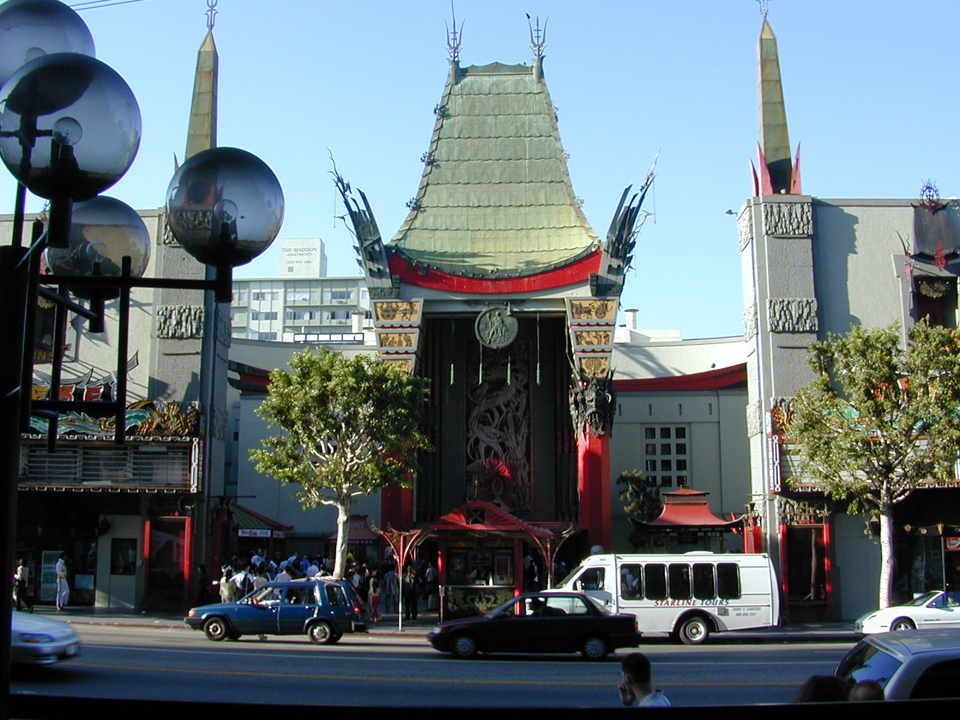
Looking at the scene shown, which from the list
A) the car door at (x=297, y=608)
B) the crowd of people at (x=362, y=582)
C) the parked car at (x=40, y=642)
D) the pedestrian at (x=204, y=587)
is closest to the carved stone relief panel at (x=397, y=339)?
the crowd of people at (x=362, y=582)

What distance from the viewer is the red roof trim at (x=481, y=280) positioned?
41969mm

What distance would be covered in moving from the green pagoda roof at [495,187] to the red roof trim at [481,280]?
27cm

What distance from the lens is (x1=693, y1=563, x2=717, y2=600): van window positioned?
82.6ft

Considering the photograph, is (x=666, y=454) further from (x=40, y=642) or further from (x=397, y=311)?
(x=40, y=642)

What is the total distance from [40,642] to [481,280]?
1145 inches

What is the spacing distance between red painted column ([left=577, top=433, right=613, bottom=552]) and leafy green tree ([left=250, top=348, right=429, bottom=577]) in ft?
35.5

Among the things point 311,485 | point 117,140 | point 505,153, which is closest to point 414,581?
point 311,485

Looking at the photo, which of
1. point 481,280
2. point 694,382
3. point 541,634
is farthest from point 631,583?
point 694,382

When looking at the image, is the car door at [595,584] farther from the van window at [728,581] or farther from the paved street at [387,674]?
the van window at [728,581]

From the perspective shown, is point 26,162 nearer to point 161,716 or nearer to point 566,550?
point 161,716

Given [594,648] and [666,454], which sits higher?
[666,454]

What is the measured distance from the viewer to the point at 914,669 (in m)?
8.33

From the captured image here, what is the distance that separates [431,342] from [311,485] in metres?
15.2

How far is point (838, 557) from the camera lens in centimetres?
3250
